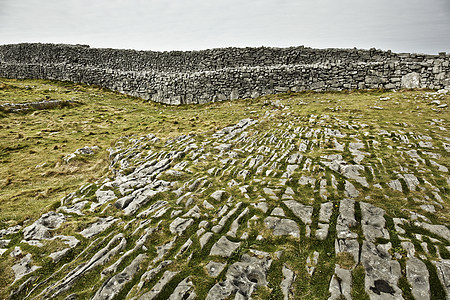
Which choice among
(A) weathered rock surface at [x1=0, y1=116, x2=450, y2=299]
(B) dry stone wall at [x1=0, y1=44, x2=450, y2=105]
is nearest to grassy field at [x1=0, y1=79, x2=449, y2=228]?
(B) dry stone wall at [x1=0, y1=44, x2=450, y2=105]

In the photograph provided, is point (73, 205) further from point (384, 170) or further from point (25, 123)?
point (25, 123)

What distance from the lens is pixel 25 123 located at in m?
23.0

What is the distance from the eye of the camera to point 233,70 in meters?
30.0

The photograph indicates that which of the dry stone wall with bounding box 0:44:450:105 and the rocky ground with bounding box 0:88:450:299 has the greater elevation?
the dry stone wall with bounding box 0:44:450:105

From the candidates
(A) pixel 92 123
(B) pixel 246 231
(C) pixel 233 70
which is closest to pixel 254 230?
(B) pixel 246 231

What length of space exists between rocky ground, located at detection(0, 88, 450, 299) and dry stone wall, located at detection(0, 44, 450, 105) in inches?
611

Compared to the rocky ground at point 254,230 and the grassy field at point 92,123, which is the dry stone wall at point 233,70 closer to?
the grassy field at point 92,123

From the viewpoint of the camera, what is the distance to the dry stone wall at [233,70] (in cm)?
2594

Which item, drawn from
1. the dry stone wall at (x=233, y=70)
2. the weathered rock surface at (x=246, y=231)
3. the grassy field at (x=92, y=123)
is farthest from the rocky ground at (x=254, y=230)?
the dry stone wall at (x=233, y=70)

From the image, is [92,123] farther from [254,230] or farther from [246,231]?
[254,230]

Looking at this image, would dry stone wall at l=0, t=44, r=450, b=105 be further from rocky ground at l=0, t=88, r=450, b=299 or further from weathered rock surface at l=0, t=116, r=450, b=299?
weathered rock surface at l=0, t=116, r=450, b=299

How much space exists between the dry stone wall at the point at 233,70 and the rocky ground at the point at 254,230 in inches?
611

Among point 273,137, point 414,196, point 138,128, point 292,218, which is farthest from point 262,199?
point 138,128

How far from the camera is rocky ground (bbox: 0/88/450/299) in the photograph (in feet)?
20.2
